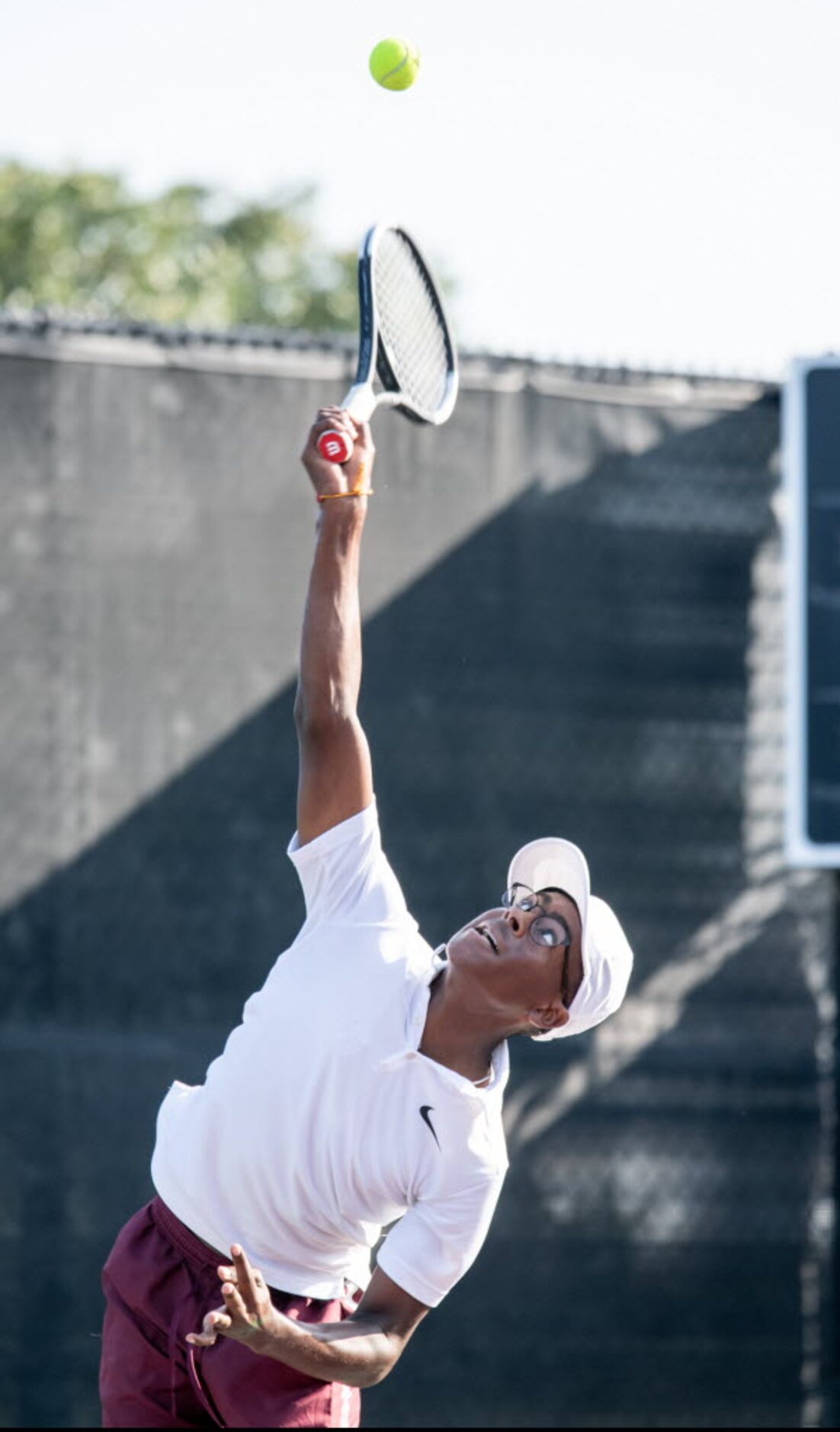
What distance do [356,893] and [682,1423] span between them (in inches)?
108

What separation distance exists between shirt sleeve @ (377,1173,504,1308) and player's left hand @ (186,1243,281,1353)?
1.10 feet

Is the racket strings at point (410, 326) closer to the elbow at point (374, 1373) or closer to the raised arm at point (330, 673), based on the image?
the raised arm at point (330, 673)

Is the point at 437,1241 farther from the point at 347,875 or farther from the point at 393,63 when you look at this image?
the point at 393,63

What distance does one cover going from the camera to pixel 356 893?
9.26 ft

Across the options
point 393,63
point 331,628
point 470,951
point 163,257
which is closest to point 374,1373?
point 470,951

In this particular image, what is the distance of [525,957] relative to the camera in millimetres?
2695

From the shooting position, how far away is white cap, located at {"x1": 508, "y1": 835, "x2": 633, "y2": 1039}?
271cm

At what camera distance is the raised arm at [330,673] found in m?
2.77

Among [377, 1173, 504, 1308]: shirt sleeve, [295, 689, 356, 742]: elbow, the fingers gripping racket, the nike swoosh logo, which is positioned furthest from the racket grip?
[377, 1173, 504, 1308]: shirt sleeve

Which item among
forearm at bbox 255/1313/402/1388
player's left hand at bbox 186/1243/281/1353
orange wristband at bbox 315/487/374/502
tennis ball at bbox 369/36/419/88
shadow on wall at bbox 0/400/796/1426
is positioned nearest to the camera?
player's left hand at bbox 186/1243/281/1353

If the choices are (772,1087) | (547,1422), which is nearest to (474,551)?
(772,1087)

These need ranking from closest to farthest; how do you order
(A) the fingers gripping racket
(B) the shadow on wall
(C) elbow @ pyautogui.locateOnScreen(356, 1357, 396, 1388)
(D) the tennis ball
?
(C) elbow @ pyautogui.locateOnScreen(356, 1357, 396, 1388)
(A) the fingers gripping racket
(D) the tennis ball
(B) the shadow on wall

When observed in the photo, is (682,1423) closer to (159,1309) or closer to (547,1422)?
(547,1422)

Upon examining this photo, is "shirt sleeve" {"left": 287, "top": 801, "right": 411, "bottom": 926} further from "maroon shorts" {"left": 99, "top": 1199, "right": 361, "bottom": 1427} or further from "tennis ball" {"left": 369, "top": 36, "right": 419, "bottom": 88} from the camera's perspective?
"tennis ball" {"left": 369, "top": 36, "right": 419, "bottom": 88}
